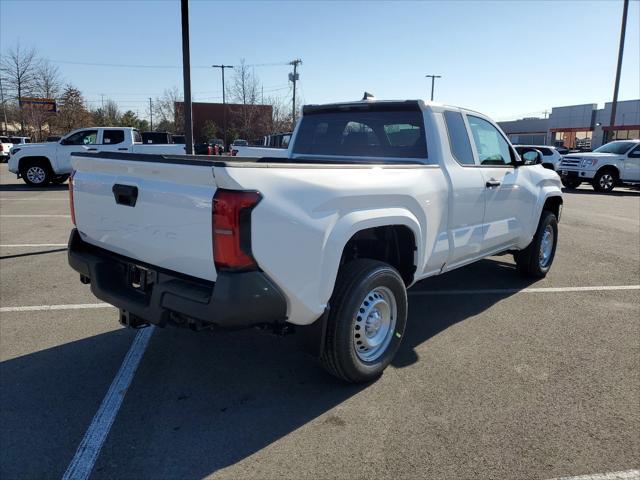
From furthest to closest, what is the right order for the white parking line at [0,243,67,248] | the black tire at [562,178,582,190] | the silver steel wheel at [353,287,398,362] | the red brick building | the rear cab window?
the red brick building < the black tire at [562,178,582,190] < the white parking line at [0,243,67,248] < the rear cab window < the silver steel wheel at [353,287,398,362]

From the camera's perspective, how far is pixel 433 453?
276 centimetres

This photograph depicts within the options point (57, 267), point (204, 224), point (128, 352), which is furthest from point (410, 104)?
point (57, 267)

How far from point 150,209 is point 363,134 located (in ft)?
8.02

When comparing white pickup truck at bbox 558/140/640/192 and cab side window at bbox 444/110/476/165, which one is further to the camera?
white pickup truck at bbox 558/140/640/192

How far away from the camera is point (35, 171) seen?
57.0 ft

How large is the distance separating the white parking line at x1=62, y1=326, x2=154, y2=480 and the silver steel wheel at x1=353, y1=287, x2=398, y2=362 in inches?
63.8

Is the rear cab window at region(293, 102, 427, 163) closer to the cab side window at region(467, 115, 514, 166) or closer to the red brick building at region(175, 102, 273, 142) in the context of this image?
the cab side window at region(467, 115, 514, 166)

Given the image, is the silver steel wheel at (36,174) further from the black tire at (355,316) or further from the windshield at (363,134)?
the black tire at (355,316)

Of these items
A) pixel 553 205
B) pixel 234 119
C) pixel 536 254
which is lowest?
pixel 536 254

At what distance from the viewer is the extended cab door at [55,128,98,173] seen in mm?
17203

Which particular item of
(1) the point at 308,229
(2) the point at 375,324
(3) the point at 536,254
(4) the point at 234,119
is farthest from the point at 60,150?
(4) the point at 234,119

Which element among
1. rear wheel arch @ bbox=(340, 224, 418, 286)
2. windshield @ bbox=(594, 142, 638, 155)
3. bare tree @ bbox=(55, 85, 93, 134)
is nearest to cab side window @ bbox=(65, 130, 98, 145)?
rear wheel arch @ bbox=(340, 224, 418, 286)

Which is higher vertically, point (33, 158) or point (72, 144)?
point (72, 144)

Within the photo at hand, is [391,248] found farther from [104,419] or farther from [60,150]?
[60,150]
